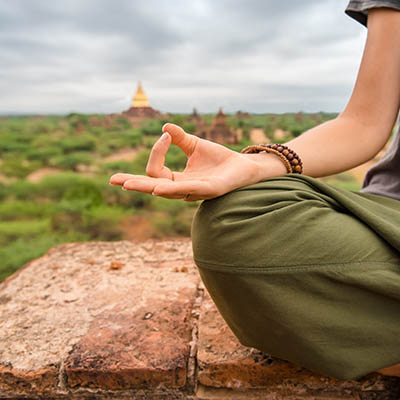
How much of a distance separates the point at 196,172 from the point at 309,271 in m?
0.23

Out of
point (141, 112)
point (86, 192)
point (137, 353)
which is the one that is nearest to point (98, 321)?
point (137, 353)

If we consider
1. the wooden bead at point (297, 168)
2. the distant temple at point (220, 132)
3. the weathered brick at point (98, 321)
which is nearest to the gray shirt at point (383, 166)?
the wooden bead at point (297, 168)

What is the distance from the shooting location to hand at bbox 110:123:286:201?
0.50 m

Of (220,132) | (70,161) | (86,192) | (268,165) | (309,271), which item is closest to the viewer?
(309,271)

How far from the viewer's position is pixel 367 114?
2.46 feet

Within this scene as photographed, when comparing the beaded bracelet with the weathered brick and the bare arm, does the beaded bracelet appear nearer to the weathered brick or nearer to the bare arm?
the bare arm

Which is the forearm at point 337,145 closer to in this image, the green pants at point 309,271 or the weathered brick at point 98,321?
the green pants at point 309,271

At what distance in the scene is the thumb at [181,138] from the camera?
0.56m

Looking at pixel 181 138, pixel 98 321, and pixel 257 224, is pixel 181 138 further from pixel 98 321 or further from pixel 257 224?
pixel 98 321

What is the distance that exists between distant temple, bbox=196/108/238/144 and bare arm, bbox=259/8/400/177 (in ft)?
7.86

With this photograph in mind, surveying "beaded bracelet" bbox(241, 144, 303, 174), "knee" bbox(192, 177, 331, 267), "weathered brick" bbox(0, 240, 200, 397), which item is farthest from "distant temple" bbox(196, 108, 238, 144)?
"knee" bbox(192, 177, 331, 267)

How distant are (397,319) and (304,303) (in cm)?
15

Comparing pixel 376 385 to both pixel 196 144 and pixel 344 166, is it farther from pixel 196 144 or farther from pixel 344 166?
pixel 196 144

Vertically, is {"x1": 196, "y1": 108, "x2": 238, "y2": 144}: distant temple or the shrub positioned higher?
{"x1": 196, "y1": 108, "x2": 238, "y2": 144}: distant temple
